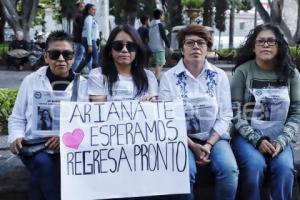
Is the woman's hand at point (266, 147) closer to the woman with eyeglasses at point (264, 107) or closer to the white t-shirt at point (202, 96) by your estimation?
the woman with eyeglasses at point (264, 107)

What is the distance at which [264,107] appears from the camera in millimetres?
4336

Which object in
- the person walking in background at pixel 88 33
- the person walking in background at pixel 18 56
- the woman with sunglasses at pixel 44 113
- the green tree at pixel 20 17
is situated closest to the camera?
the woman with sunglasses at pixel 44 113

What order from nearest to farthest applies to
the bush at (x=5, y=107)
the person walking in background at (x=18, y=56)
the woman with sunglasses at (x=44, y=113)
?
1. the woman with sunglasses at (x=44, y=113)
2. the bush at (x=5, y=107)
3. the person walking in background at (x=18, y=56)

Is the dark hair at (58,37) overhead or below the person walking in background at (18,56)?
overhead

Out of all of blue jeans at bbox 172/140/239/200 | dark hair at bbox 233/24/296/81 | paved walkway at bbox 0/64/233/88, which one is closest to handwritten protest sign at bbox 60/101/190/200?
blue jeans at bbox 172/140/239/200

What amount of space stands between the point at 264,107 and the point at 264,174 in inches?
21.6

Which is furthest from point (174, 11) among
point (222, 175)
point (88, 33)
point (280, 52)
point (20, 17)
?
point (222, 175)

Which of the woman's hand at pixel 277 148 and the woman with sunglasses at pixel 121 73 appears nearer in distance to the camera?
the woman's hand at pixel 277 148

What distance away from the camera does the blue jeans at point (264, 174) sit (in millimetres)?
3986

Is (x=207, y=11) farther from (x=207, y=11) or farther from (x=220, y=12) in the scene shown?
(x=220, y=12)

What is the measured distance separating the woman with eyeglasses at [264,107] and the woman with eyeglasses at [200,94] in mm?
152

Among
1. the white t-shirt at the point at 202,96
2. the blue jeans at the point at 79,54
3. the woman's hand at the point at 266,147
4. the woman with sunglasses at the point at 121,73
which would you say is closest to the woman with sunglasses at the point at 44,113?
the woman with sunglasses at the point at 121,73

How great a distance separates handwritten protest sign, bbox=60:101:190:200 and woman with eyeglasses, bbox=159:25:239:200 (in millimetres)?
229

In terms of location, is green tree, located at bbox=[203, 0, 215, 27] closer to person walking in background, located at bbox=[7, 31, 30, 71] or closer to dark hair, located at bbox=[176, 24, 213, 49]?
person walking in background, located at bbox=[7, 31, 30, 71]
